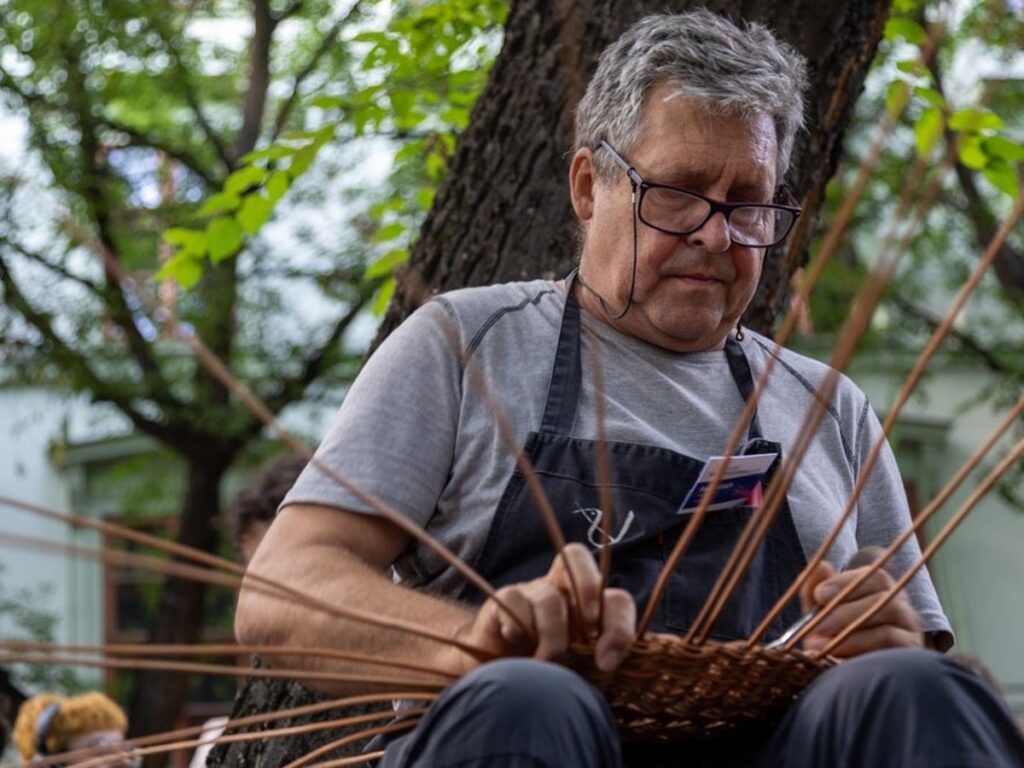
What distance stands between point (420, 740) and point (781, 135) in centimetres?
111

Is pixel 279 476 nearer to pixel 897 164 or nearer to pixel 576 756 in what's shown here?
pixel 576 756

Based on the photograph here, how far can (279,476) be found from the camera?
15.3 feet

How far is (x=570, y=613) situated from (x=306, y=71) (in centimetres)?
920

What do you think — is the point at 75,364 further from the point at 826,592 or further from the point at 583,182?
the point at 826,592

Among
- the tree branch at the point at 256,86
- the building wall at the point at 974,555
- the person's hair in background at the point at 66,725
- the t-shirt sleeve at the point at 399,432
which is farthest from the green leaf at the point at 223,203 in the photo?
the building wall at the point at 974,555

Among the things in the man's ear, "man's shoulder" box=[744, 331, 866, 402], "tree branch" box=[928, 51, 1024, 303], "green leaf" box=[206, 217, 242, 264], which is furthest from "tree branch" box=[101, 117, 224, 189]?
"man's shoulder" box=[744, 331, 866, 402]

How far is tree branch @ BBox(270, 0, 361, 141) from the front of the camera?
10.2 meters

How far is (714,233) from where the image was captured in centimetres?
221

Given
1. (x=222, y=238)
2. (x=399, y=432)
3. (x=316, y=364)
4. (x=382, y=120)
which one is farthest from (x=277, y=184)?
(x=316, y=364)

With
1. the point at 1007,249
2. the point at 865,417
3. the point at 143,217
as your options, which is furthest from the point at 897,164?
the point at 865,417

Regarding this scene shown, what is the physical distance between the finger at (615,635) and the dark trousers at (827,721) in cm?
4

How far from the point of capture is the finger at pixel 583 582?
1550 millimetres

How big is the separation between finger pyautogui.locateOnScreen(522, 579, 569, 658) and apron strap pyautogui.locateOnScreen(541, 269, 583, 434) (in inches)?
22.7

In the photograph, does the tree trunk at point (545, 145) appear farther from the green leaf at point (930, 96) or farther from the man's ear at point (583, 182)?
the green leaf at point (930, 96)
